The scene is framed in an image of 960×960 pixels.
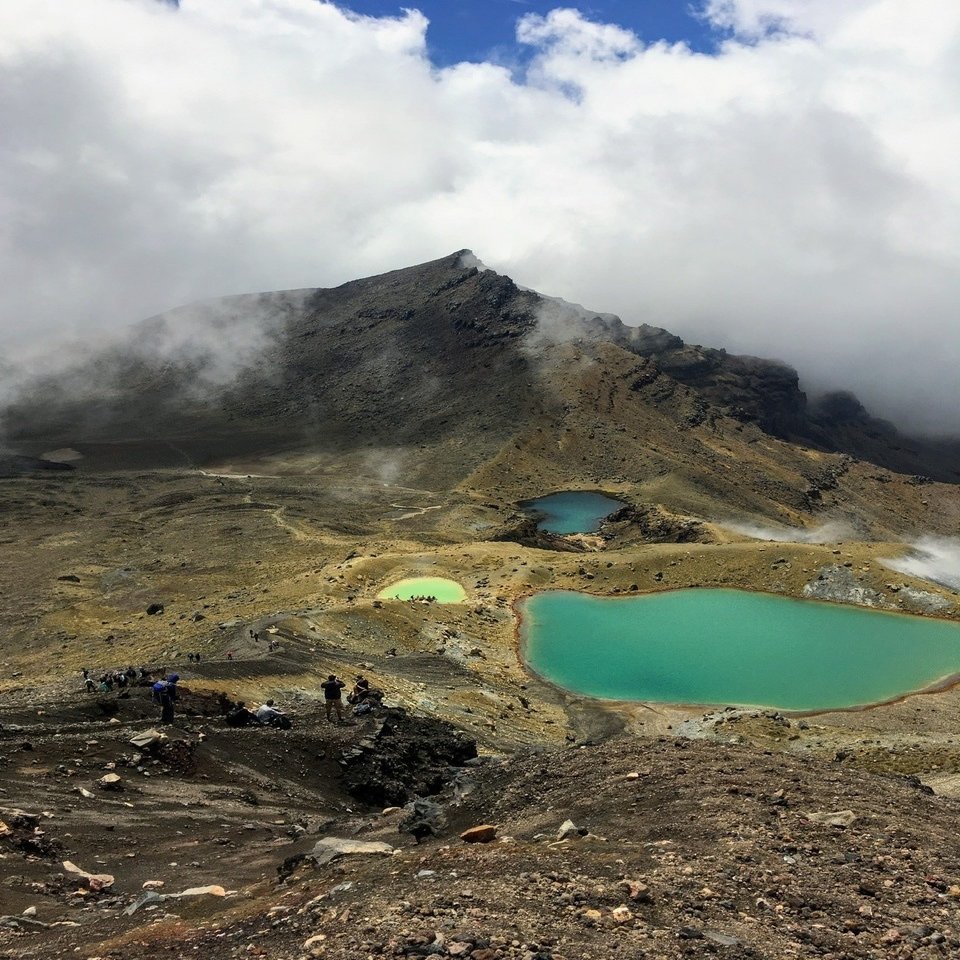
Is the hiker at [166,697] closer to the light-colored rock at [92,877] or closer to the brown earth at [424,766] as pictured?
the brown earth at [424,766]

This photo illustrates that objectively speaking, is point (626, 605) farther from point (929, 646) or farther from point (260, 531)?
point (260, 531)

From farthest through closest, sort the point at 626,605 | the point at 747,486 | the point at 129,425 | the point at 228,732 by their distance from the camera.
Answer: the point at 129,425 → the point at 747,486 → the point at 626,605 → the point at 228,732

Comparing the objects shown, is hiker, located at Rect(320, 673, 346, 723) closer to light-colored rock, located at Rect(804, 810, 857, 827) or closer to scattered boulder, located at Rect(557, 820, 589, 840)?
scattered boulder, located at Rect(557, 820, 589, 840)

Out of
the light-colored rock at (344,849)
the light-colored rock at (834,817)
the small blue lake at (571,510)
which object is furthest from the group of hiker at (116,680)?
the small blue lake at (571,510)

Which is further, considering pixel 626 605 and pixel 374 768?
pixel 626 605

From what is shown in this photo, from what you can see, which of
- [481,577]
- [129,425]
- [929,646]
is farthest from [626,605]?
[129,425]

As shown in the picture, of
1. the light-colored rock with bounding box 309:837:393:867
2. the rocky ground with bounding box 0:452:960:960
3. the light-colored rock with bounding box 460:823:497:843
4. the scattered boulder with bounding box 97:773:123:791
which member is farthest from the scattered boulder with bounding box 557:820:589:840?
the scattered boulder with bounding box 97:773:123:791
